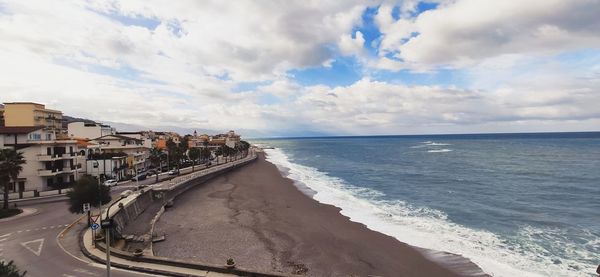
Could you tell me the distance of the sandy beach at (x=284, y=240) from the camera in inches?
1091

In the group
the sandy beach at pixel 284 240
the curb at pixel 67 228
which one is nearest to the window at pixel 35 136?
the sandy beach at pixel 284 240

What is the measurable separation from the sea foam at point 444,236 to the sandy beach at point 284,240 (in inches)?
95.0

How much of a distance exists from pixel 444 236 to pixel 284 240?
15.7m

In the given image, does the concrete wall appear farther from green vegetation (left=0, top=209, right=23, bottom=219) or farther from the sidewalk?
green vegetation (left=0, top=209, right=23, bottom=219)

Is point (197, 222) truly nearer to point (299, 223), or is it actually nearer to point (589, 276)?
point (299, 223)

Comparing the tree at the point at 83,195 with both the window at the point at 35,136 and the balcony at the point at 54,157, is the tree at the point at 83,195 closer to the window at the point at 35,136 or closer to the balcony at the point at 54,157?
the balcony at the point at 54,157

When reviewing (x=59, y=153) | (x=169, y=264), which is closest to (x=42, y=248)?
(x=169, y=264)

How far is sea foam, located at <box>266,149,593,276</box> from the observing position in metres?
27.2

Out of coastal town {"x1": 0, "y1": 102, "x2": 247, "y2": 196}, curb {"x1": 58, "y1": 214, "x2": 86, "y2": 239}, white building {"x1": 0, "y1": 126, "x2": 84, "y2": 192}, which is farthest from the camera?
coastal town {"x1": 0, "y1": 102, "x2": 247, "y2": 196}

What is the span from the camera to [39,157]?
176 ft

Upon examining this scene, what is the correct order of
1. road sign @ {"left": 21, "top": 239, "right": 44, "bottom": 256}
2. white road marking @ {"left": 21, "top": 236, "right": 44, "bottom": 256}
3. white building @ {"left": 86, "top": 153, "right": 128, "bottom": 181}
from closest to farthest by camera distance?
white road marking @ {"left": 21, "top": 236, "right": 44, "bottom": 256}
road sign @ {"left": 21, "top": 239, "right": 44, "bottom": 256}
white building @ {"left": 86, "top": 153, "right": 128, "bottom": 181}

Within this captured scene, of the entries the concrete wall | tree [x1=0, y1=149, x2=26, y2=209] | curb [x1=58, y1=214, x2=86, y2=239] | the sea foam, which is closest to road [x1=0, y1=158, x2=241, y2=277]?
curb [x1=58, y1=214, x2=86, y2=239]

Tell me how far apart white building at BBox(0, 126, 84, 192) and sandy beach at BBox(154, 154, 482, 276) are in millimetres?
21468

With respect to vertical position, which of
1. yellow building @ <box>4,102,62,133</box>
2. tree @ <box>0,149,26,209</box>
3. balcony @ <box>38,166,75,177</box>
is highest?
yellow building @ <box>4,102,62,133</box>
